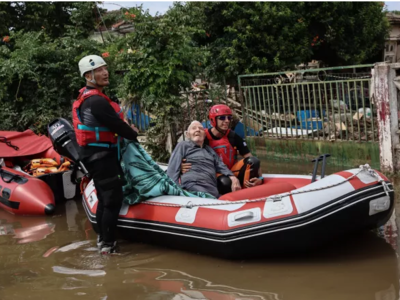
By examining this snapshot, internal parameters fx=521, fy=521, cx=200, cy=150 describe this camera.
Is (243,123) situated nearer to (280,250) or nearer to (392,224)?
(392,224)

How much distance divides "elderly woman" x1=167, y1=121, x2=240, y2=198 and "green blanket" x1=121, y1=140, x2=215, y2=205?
4.4 inches

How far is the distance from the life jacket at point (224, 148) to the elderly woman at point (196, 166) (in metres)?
0.23

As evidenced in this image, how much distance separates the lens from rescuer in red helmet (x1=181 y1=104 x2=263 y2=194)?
18.3 feet

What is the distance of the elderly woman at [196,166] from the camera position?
530 cm

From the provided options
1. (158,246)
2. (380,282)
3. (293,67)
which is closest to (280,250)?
(380,282)

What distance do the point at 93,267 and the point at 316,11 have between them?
988cm

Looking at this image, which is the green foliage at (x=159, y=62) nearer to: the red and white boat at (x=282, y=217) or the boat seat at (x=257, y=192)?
the boat seat at (x=257, y=192)

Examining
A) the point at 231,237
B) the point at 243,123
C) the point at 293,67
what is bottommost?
the point at 231,237

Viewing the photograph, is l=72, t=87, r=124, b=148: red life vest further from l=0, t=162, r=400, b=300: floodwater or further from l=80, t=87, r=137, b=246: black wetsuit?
l=0, t=162, r=400, b=300: floodwater

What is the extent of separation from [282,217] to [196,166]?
1354 mm

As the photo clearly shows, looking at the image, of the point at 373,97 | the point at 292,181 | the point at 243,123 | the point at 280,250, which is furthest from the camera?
the point at 243,123

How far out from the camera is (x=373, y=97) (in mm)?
7156

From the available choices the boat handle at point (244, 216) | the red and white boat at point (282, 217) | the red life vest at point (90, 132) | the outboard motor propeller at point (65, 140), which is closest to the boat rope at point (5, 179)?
the outboard motor propeller at point (65, 140)

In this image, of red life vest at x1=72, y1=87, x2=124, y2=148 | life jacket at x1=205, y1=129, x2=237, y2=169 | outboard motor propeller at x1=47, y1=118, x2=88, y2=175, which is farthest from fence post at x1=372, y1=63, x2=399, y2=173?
outboard motor propeller at x1=47, y1=118, x2=88, y2=175
